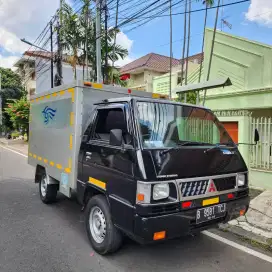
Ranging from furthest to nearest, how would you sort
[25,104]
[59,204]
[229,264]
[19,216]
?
[25,104] < [59,204] < [19,216] < [229,264]

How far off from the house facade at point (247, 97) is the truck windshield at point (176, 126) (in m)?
3.71

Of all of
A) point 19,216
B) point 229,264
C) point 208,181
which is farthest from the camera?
point 19,216

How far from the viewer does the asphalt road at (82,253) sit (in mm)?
3270

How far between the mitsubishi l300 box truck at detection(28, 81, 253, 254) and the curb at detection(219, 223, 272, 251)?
84 cm

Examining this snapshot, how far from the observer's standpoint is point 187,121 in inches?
155

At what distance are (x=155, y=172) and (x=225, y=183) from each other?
1.13 meters

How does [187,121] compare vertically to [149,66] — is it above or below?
below

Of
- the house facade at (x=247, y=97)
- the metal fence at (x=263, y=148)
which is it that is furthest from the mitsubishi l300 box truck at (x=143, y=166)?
the house facade at (x=247, y=97)

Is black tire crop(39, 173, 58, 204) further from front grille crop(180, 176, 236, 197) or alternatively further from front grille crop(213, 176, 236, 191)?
front grille crop(213, 176, 236, 191)

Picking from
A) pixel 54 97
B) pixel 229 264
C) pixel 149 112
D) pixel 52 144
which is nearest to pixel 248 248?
pixel 229 264

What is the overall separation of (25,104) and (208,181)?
19.8m

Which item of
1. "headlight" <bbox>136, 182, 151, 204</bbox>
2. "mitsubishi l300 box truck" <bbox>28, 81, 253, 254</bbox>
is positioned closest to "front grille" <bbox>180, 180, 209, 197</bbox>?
"mitsubishi l300 box truck" <bbox>28, 81, 253, 254</bbox>

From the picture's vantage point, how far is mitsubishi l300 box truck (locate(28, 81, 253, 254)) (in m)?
2.83

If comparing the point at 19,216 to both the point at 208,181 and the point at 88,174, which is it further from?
the point at 208,181
